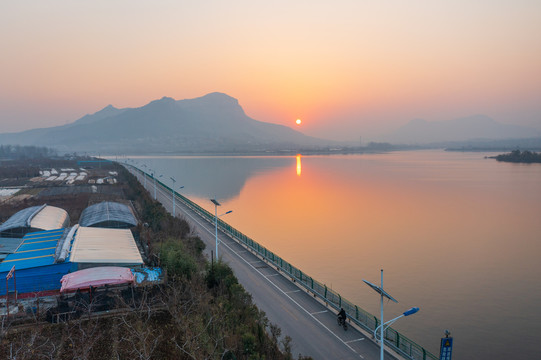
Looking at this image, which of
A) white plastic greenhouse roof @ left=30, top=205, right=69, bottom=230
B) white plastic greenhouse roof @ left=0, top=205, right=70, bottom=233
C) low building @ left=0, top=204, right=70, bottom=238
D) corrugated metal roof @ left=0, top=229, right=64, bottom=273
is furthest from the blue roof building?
white plastic greenhouse roof @ left=30, top=205, right=69, bottom=230

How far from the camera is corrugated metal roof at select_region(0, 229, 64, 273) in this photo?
19.2 metres

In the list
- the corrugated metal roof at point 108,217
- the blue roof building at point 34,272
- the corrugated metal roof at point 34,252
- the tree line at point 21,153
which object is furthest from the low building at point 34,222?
the tree line at point 21,153

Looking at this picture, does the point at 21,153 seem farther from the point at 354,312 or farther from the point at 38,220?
the point at 354,312

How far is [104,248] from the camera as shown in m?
21.8

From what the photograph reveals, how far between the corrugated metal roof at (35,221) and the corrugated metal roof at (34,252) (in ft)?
6.21

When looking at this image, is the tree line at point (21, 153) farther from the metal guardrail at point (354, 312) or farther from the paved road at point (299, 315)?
the metal guardrail at point (354, 312)

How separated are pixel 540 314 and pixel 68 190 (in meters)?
58.4

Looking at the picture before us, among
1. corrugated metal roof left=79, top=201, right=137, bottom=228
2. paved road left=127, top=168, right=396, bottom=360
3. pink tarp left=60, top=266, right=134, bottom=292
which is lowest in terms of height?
paved road left=127, top=168, right=396, bottom=360

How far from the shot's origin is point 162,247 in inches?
840

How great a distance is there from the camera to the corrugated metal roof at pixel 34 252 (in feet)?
63.1

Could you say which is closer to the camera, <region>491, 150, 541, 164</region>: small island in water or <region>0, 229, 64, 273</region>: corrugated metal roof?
<region>0, 229, 64, 273</region>: corrugated metal roof

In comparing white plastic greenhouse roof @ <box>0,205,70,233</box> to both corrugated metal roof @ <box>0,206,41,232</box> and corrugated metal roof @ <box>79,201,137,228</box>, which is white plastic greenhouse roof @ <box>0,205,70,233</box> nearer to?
corrugated metal roof @ <box>0,206,41,232</box>

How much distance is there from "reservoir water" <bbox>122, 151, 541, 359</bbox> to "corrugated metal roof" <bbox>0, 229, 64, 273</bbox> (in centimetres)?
1563

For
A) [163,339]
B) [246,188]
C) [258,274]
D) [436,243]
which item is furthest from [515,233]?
[246,188]
